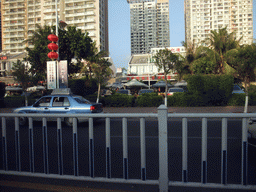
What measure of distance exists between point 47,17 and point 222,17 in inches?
2861

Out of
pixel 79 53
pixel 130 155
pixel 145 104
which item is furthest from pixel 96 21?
pixel 130 155

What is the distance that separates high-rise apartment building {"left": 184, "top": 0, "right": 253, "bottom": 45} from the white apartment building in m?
43.9

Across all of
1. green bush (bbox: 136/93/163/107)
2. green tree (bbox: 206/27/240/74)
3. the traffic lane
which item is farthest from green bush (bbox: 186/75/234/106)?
the traffic lane

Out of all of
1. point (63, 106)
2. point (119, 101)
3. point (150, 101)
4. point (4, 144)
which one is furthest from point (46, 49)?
point (4, 144)

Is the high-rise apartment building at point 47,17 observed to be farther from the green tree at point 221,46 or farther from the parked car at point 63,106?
the parked car at point 63,106

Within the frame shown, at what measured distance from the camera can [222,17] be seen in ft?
329

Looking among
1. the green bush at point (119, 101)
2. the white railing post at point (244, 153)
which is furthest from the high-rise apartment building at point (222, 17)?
the white railing post at point (244, 153)

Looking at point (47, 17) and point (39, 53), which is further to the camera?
point (47, 17)

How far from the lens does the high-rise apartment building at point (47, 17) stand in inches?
2876

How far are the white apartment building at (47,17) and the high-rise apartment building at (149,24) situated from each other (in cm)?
6278

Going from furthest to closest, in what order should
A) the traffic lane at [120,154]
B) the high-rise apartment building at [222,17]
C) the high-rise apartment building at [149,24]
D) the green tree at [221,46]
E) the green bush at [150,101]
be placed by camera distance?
the high-rise apartment building at [149,24], the high-rise apartment building at [222,17], the green tree at [221,46], the green bush at [150,101], the traffic lane at [120,154]

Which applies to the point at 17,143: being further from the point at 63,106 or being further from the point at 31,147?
the point at 63,106

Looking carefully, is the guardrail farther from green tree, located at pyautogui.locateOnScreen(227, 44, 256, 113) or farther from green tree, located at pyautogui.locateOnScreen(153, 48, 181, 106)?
green tree, located at pyautogui.locateOnScreen(153, 48, 181, 106)

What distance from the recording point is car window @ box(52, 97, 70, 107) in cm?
1028
